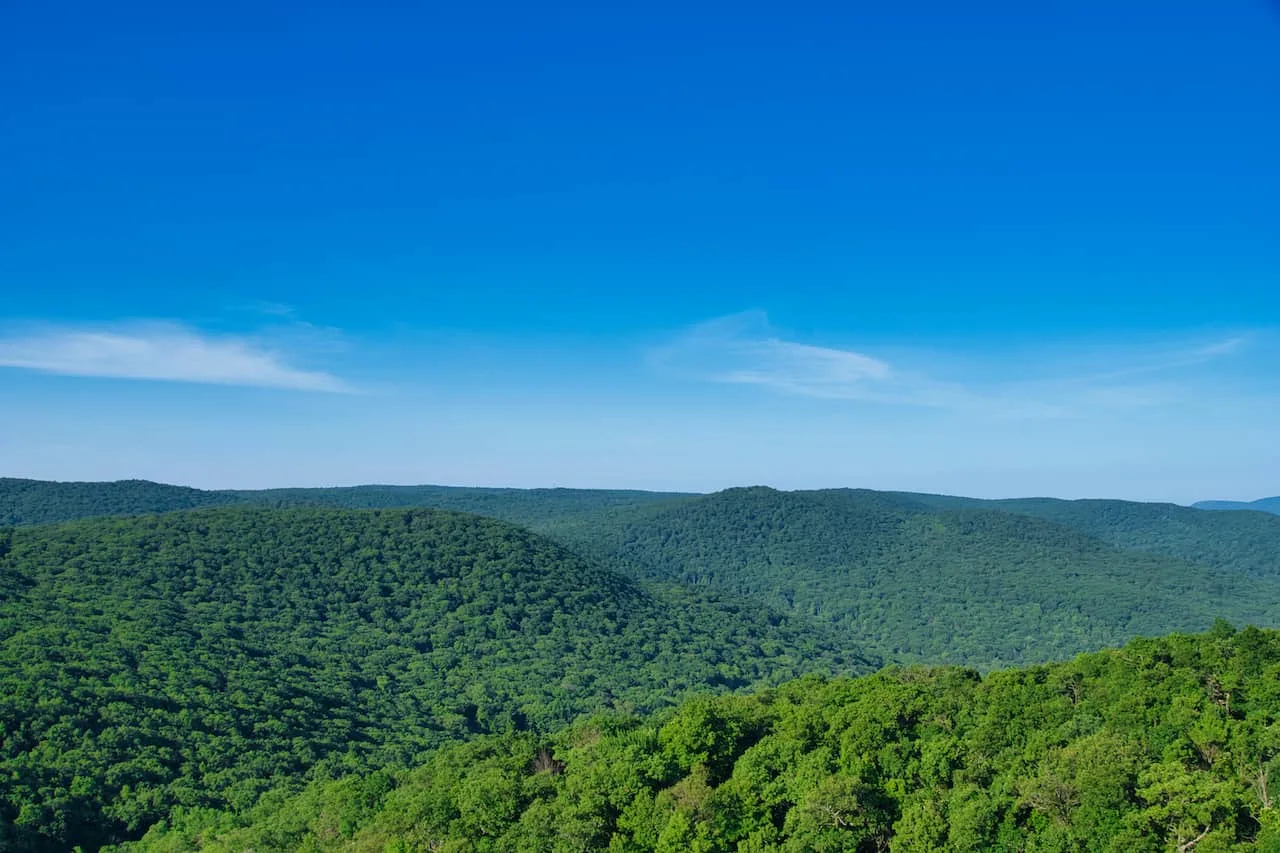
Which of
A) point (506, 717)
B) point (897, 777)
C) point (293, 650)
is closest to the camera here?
point (897, 777)

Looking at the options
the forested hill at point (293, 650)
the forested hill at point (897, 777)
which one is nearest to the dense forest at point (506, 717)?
the forested hill at point (897, 777)

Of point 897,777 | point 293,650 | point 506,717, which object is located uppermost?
point 897,777

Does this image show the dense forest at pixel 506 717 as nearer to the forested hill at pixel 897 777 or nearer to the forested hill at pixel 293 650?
the forested hill at pixel 897 777

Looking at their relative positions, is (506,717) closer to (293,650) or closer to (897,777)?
(293,650)

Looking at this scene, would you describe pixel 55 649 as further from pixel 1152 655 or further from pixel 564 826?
pixel 1152 655

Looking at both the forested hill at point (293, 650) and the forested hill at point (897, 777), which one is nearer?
the forested hill at point (897, 777)

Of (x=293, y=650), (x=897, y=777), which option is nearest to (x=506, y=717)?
(x=293, y=650)
